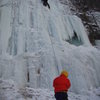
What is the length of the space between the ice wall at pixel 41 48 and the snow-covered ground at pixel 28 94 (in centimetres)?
19

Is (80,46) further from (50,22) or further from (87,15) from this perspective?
(87,15)

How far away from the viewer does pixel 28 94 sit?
4559 millimetres

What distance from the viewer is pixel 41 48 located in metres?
5.88

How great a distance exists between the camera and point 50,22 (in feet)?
23.0

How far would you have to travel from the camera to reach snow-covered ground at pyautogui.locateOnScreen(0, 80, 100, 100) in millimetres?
4414

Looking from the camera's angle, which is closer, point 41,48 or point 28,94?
point 28,94

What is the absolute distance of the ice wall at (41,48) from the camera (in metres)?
5.20

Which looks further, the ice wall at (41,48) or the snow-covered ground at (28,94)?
the ice wall at (41,48)

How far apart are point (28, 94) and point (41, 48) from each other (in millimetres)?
1795

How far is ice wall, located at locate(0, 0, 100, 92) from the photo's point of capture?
5.20 metres

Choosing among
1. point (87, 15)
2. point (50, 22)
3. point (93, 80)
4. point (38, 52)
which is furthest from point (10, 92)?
point (87, 15)

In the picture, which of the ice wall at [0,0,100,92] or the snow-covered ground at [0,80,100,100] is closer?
the snow-covered ground at [0,80,100,100]

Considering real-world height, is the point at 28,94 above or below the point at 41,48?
below

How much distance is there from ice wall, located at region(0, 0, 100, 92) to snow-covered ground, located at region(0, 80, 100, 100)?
19cm
